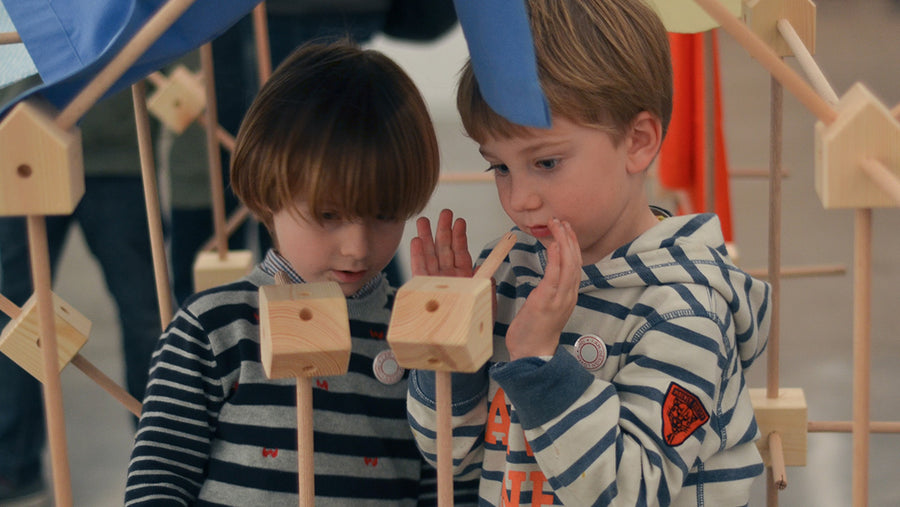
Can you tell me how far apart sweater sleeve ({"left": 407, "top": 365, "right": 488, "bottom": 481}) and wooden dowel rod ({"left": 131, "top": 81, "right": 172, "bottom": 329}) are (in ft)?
0.87

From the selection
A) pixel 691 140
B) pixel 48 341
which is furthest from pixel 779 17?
pixel 691 140

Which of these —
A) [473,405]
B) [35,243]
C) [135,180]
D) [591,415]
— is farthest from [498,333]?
[135,180]

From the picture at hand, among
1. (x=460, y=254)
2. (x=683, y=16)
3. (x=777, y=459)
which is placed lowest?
(x=777, y=459)

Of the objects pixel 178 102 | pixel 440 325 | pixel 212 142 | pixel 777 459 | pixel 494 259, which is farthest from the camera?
pixel 178 102

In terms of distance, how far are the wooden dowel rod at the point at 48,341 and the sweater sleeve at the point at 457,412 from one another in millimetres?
287

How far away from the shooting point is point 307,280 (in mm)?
938

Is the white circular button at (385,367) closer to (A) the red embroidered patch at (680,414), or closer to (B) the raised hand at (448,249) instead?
(B) the raised hand at (448,249)

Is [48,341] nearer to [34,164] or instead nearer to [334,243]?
[34,164]

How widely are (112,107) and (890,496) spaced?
1.55m

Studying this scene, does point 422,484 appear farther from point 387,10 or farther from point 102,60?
point 387,10

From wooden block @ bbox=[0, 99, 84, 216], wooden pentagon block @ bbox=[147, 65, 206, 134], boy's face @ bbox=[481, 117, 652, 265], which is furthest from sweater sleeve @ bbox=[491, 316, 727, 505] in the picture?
wooden pentagon block @ bbox=[147, 65, 206, 134]

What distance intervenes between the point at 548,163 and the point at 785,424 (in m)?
0.43

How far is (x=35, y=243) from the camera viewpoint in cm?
65

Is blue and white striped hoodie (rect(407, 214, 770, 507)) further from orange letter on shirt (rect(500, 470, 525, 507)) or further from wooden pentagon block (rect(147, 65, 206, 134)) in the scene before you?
wooden pentagon block (rect(147, 65, 206, 134))
